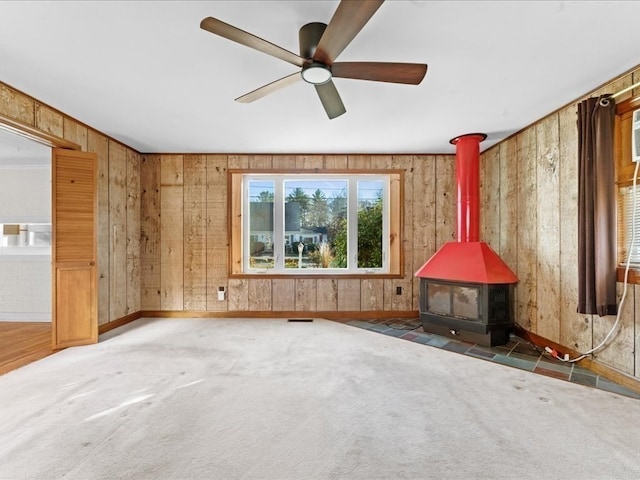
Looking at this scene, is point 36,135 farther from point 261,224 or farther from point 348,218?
point 348,218

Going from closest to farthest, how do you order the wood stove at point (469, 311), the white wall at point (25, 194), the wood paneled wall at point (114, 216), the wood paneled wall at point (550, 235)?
the wood paneled wall at point (550, 235) < the wood stove at point (469, 311) < the wood paneled wall at point (114, 216) < the white wall at point (25, 194)

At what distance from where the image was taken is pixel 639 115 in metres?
2.30

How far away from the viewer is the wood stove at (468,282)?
10.9ft

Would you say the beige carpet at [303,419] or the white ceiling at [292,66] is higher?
the white ceiling at [292,66]

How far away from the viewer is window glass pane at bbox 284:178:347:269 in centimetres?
464

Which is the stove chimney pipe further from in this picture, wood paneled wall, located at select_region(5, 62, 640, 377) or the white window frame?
the white window frame

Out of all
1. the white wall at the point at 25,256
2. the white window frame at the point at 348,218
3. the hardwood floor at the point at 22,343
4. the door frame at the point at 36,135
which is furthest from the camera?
the white window frame at the point at 348,218

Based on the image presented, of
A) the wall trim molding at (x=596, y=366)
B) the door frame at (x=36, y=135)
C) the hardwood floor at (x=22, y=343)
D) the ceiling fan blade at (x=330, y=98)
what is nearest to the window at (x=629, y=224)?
the wall trim molding at (x=596, y=366)

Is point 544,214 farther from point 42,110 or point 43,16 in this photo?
point 42,110

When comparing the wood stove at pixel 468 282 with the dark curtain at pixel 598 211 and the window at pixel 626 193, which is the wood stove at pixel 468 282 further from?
the window at pixel 626 193

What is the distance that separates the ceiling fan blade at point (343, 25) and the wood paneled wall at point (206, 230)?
9.52 feet

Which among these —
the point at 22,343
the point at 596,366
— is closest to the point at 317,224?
the point at 596,366

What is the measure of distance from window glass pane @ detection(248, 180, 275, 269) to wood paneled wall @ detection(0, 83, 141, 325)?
1.64 metres

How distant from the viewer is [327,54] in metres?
1.69
